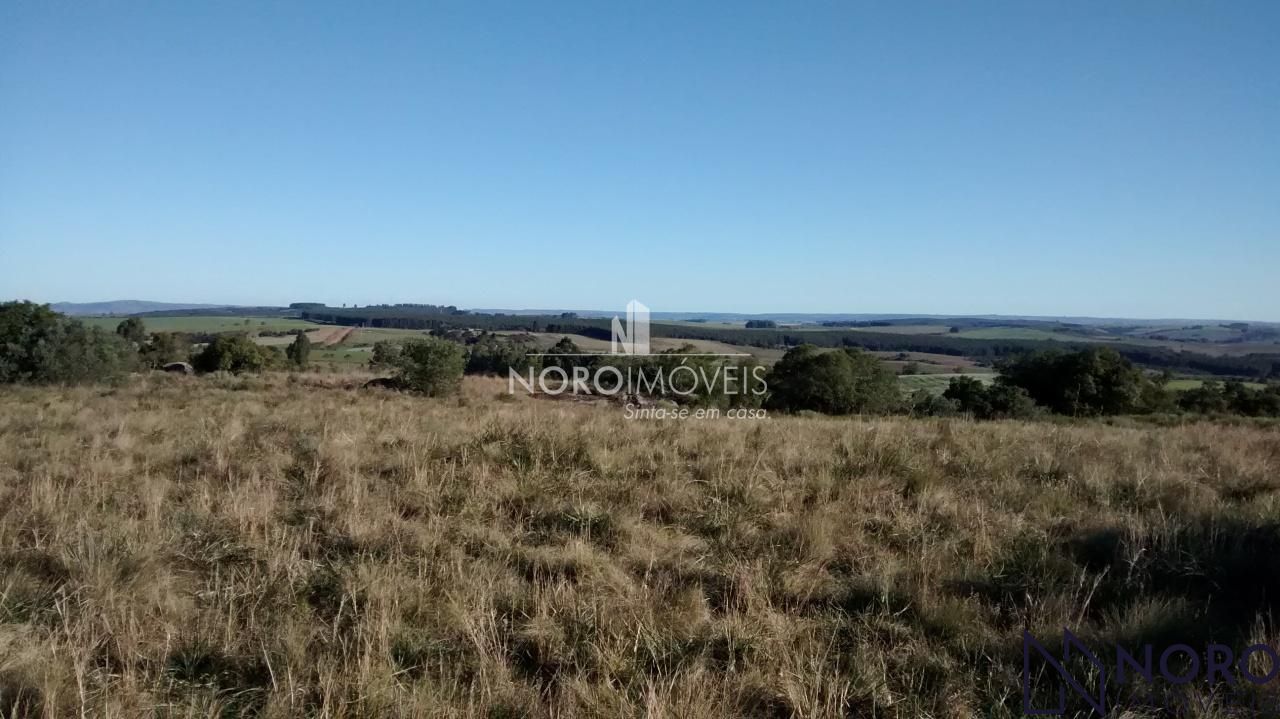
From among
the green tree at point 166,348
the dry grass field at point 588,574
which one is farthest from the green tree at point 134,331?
the dry grass field at point 588,574

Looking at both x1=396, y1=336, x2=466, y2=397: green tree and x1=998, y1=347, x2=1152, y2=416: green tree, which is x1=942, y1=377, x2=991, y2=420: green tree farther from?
x1=396, y1=336, x2=466, y2=397: green tree

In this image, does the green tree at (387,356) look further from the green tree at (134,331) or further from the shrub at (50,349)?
the green tree at (134,331)

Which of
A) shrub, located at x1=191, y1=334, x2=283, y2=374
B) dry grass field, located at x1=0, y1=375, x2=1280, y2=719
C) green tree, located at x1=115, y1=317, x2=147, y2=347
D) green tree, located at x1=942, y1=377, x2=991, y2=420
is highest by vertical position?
green tree, located at x1=115, y1=317, x2=147, y2=347

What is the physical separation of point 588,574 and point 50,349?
2623 centimetres

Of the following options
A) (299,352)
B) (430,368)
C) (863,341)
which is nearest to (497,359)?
(430,368)

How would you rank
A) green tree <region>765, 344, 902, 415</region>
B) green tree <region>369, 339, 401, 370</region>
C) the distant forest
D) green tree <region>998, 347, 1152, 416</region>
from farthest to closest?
the distant forest → green tree <region>998, 347, 1152, 416</region> → green tree <region>765, 344, 902, 415</region> → green tree <region>369, 339, 401, 370</region>

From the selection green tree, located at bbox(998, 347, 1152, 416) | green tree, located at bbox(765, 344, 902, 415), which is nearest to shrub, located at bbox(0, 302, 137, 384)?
green tree, located at bbox(765, 344, 902, 415)

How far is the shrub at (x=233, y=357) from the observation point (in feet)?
123

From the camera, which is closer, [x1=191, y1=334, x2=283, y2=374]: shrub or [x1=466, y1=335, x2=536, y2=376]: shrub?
[x1=466, y1=335, x2=536, y2=376]: shrub

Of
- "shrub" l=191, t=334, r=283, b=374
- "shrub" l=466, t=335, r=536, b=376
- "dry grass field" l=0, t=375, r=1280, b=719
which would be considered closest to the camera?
"dry grass field" l=0, t=375, r=1280, b=719

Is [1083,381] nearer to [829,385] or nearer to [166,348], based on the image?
[829,385]

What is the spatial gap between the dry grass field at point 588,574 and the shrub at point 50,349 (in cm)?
1904

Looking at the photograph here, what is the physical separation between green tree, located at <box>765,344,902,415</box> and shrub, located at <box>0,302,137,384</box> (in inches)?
1197

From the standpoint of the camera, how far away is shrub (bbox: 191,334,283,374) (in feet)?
123
